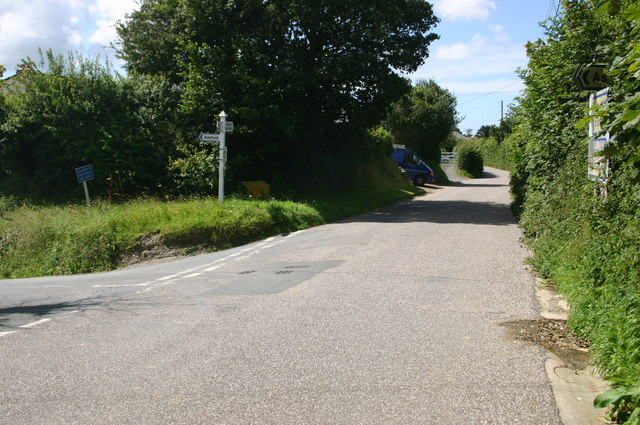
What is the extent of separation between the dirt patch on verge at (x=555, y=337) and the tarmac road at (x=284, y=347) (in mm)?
210

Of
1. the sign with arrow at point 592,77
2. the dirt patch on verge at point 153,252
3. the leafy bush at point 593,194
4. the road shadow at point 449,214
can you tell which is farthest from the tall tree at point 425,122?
the sign with arrow at point 592,77

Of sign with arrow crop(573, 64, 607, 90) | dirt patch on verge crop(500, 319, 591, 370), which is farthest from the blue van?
dirt patch on verge crop(500, 319, 591, 370)

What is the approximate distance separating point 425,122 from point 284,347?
4662 cm

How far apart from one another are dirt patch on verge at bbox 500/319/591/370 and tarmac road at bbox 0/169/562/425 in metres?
0.21

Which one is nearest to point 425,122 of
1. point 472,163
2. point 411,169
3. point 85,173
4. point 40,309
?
point 411,169

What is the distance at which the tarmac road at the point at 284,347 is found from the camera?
4238 millimetres

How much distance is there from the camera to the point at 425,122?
50281 mm

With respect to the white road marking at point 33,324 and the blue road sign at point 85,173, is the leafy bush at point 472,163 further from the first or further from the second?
the white road marking at point 33,324

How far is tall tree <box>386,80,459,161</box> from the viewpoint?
49.7 metres

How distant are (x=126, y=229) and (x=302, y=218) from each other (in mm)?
5435

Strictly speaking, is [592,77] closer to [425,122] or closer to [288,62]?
[288,62]

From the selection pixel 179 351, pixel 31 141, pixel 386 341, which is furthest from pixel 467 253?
pixel 31 141

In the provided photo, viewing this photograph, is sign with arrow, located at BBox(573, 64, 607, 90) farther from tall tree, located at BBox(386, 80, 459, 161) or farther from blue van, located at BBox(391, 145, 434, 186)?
tall tree, located at BBox(386, 80, 459, 161)

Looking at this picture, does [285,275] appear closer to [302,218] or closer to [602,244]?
[602,244]
